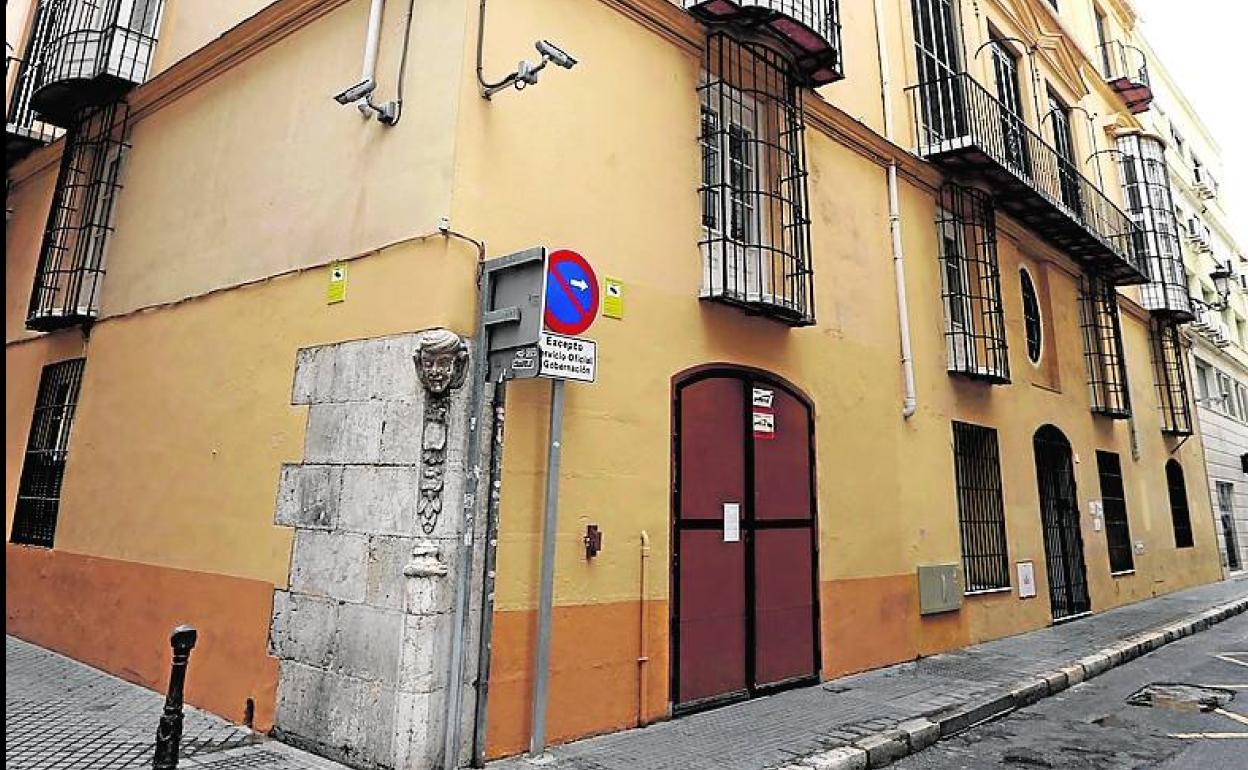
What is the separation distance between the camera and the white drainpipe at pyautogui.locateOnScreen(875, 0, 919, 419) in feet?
30.8

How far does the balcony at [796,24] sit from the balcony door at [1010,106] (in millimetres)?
4726

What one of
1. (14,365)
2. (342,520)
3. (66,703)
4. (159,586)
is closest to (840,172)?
(342,520)

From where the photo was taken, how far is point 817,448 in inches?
317

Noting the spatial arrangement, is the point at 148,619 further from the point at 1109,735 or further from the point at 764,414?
the point at 1109,735

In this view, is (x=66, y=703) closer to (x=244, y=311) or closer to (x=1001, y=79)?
(x=244, y=311)

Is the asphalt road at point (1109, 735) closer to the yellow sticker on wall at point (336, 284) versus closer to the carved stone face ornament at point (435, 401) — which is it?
the carved stone face ornament at point (435, 401)

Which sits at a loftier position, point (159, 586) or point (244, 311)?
point (244, 311)

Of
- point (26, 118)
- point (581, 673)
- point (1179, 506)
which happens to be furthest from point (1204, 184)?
point (26, 118)

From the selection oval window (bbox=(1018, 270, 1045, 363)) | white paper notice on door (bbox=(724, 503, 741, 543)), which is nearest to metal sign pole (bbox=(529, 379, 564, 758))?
white paper notice on door (bbox=(724, 503, 741, 543))

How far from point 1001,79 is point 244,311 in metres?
13.0

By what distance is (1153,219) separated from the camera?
687 inches

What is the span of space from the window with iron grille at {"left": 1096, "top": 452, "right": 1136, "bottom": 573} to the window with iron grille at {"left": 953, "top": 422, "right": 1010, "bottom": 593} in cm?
443

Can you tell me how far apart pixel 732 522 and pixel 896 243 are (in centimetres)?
476

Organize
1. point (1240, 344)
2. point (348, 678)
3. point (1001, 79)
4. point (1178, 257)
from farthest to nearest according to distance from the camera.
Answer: point (1240, 344) < point (1178, 257) < point (1001, 79) < point (348, 678)
